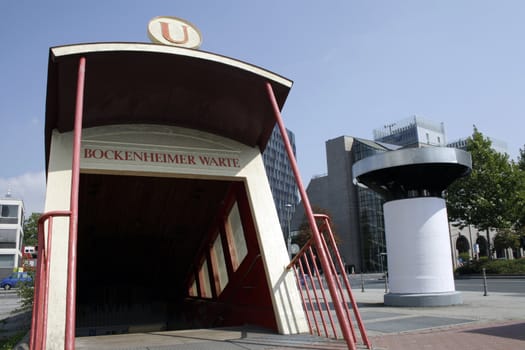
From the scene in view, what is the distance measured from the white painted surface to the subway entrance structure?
17.7 ft

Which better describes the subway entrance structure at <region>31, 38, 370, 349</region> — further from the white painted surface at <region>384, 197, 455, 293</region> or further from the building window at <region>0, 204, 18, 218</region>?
the building window at <region>0, 204, 18, 218</region>

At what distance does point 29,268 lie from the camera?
15.0m

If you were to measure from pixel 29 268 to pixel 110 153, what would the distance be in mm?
8820

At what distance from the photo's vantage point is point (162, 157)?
8.84m

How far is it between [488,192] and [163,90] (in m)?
33.1

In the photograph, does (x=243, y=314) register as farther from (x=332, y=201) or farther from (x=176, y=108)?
(x=332, y=201)

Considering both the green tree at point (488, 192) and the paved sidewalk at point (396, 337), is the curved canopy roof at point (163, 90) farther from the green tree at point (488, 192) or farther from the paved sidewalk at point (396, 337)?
the green tree at point (488, 192)

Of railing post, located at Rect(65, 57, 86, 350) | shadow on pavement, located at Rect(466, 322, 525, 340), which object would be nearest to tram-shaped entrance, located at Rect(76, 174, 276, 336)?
shadow on pavement, located at Rect(466, 322, 525, 340)

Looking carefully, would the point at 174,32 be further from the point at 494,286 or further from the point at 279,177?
the point at 279,177

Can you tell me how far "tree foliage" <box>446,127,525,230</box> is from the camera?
3466 centimetres

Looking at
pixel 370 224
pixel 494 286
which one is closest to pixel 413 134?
pixel 370 224

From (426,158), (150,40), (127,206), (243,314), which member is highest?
(150,40)

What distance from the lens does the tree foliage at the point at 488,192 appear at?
3466 cm

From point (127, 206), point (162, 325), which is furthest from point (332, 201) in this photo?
point (127, 206)
